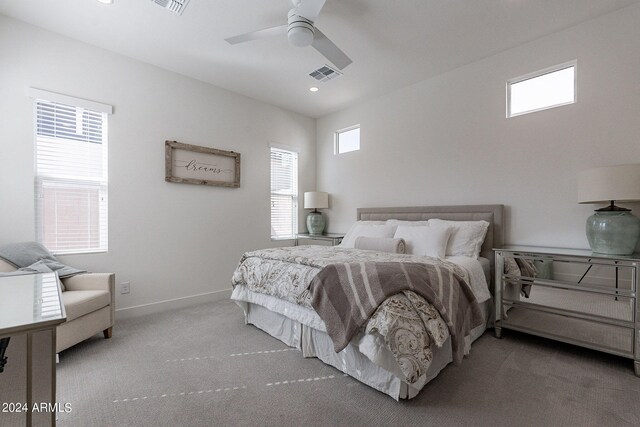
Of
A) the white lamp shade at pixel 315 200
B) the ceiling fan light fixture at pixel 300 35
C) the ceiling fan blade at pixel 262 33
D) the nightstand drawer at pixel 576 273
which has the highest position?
the ceiling fan blade at pixel 262 33

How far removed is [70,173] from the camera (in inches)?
117

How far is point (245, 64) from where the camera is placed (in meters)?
3.41

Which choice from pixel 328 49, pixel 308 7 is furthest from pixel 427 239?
pixel 308 7

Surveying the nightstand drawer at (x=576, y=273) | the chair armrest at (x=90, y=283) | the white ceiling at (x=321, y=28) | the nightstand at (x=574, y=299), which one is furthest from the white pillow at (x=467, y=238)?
the chair armrest at (x=90, y=283)

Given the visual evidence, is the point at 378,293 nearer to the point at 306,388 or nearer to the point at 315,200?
the point at 306,388

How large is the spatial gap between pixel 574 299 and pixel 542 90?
2085mm

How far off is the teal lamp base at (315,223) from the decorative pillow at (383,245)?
5.49ft

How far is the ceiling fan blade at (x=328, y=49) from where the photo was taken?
2.34 m

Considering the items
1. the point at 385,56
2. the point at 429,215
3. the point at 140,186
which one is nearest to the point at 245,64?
the point at 385,56

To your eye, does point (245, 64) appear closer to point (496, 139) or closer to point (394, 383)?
point (496, 139)

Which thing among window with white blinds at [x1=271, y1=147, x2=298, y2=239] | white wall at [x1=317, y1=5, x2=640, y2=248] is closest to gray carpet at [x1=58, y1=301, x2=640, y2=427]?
white wall at [x1=317, y1=5, x2=640, y2=248]

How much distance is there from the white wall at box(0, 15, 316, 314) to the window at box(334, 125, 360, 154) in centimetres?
101

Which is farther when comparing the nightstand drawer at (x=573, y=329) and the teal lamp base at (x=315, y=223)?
the teal lamp base at (x=315, y=223)

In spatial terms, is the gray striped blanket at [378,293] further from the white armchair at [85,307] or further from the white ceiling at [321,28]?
the white ceiling at [321,28]
